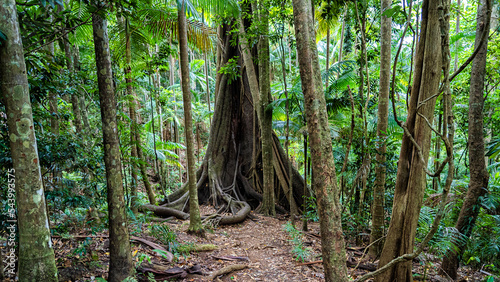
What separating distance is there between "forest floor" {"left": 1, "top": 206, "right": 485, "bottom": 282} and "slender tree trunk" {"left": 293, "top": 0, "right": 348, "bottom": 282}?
466mm

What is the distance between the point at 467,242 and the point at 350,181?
2.79 m

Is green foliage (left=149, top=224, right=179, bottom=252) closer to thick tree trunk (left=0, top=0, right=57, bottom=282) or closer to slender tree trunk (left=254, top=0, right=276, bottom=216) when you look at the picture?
thick tree trunk (left=0, top=0, right=57, bottom=282)

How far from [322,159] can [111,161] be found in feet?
7.53

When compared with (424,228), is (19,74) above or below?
above

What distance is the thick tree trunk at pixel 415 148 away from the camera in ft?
9.12

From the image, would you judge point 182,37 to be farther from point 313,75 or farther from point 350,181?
point 350,181

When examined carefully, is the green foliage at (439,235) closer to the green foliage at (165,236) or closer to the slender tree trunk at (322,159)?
the slender tree trunk at (322,159)

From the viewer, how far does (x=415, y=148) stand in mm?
2830

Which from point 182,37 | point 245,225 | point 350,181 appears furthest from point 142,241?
point 350,181

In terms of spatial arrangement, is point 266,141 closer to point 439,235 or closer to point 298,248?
point 298,248

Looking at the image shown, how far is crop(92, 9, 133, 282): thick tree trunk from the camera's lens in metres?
3.11

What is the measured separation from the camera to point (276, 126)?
9148 mm

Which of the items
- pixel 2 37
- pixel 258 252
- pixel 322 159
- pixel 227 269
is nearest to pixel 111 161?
pixel 2 37

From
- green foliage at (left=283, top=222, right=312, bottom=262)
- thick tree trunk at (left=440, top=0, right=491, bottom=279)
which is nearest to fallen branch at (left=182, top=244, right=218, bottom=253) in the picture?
green foliage at (left=283, top=222, right=312, bottom=262)
